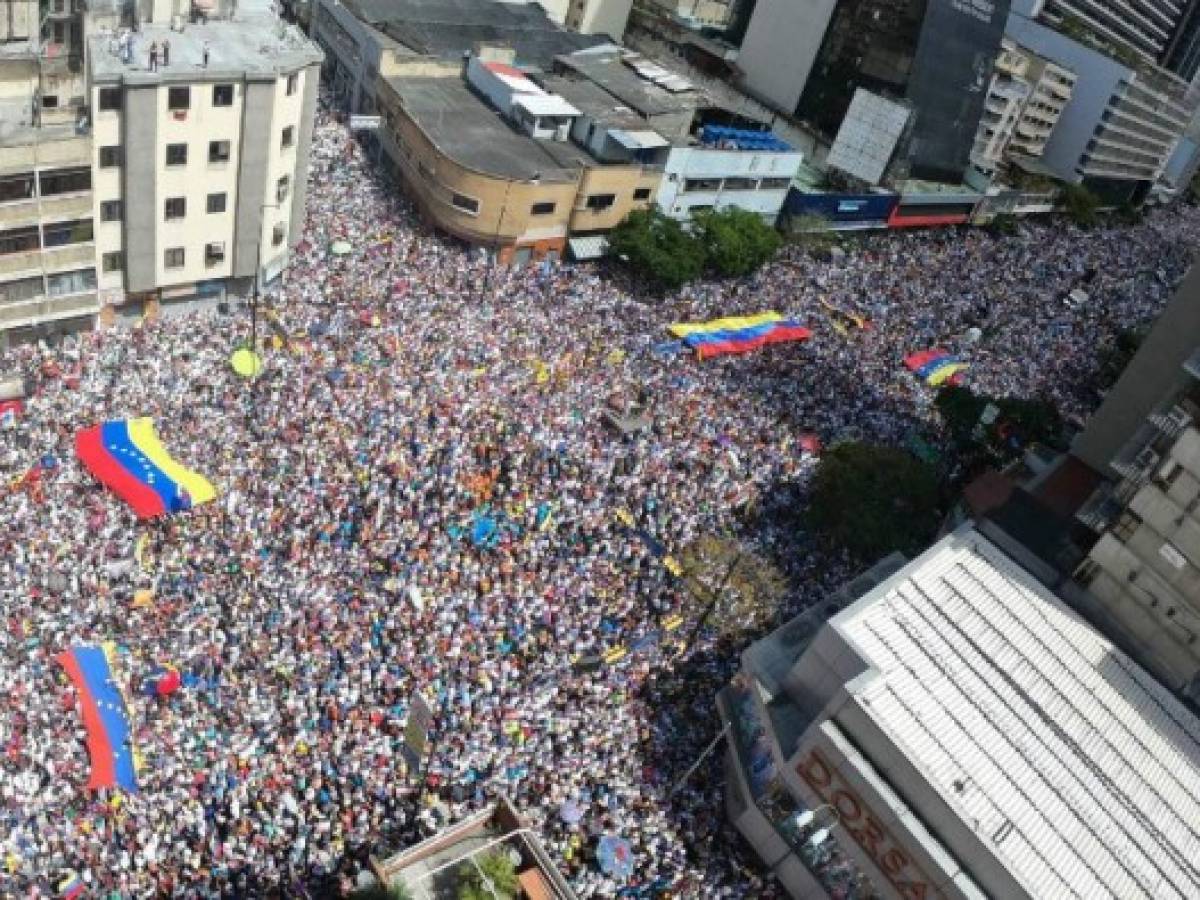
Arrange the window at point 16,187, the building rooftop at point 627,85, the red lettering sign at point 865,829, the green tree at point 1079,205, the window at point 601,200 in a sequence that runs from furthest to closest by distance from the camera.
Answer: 1. the green tree at point 1079,205
2. the building rooftop at point 627,85
3. the window at point 601,200
4. the window at point 16,187
5. the red lettering sign at point 865,829

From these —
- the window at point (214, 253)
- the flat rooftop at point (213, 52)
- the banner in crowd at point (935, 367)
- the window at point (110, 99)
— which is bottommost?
the banner in crowd at point (935, 367)

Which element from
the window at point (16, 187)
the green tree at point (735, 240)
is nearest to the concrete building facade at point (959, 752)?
the green tree at point (735, 240)

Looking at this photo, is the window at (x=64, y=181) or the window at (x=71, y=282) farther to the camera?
the window at (x=71, y=282)

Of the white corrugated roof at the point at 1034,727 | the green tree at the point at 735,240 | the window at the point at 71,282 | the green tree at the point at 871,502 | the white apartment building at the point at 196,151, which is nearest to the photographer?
the white corrugated roof at the point at 1034,727

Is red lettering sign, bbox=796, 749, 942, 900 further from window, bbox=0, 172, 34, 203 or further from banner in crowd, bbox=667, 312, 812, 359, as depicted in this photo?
window, bbox=0, 172, 34, 203

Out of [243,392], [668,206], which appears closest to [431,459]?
[243,392]

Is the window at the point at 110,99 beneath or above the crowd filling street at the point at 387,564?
above

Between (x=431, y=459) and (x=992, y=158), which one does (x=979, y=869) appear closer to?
(x=431, y=459)

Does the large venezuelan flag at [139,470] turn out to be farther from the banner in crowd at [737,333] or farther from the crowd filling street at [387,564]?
the banner in crowd at [737,333]
